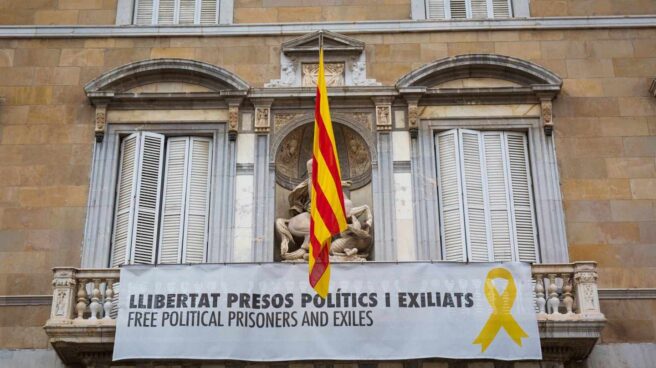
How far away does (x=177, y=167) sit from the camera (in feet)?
64.3

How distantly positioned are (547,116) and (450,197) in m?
2.49

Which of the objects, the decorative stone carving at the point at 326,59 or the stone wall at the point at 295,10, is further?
the stone wall at the point at 295,10

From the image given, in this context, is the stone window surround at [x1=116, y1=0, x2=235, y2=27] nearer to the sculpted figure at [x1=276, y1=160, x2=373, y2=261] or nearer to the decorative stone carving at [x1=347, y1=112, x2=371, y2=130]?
the decorative stone carving at [x1=347, y1=112, x2=371, y2=130]

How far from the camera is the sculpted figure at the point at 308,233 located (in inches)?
720

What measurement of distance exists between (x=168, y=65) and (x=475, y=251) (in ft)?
22.9

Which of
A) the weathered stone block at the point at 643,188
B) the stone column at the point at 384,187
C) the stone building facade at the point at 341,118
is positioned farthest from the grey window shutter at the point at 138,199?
the weathered stone block at the point at 643,188

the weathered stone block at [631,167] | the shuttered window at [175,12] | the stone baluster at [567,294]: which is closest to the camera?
the stone baluster at [567,294]

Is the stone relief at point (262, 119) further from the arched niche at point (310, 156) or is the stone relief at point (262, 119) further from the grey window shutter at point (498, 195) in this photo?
the grey window shutter at point (498, 195)

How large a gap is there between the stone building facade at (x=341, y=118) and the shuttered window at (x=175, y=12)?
0.32 ft

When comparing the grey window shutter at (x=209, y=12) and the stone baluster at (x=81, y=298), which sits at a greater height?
the grey window shutter at (x=209, y=12)

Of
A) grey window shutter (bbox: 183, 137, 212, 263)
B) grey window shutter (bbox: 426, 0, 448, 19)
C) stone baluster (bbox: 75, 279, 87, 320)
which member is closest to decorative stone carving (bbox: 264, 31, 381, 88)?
grey window shutter (bbox: 426, 0, 448, 19)

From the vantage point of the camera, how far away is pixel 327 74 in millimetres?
20234

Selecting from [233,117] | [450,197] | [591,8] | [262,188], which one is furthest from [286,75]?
[591,8]

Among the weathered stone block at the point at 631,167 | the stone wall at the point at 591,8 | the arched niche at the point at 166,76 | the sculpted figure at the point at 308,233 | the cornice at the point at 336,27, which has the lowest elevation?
the sculpted figure at the point at 308,233
